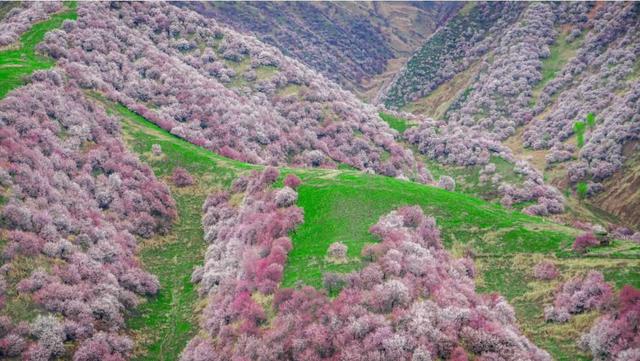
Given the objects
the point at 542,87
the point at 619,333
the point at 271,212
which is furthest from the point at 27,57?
the point at 542,87

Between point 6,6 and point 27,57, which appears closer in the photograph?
point 27,57

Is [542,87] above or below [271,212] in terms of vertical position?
above

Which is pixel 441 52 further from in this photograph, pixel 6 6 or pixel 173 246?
pixel 173 246

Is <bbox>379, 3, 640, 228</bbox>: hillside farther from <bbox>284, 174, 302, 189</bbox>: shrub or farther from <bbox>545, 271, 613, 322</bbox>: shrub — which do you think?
<bbox>284, 174, 302, 189</bbox>: shrub

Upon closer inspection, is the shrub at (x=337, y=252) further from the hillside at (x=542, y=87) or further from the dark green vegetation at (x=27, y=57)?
the hillside at (x=542, y=87)

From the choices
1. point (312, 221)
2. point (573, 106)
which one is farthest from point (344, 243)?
point (573, 106)

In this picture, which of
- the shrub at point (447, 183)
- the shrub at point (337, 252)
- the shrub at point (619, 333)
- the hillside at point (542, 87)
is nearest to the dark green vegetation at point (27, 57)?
the shrub at point (337, 252)

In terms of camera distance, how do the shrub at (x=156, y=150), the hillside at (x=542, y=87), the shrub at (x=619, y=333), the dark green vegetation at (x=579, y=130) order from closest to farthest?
the shrub at (x=619, y=333)
the shrub at (x=156, y=150)
the hillside at (x=542, y=87)
the dark green vegetation at (x=579, y=130)

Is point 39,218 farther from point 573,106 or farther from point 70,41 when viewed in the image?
point 573,106
